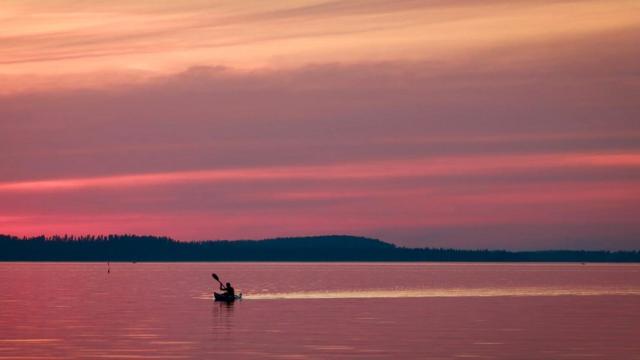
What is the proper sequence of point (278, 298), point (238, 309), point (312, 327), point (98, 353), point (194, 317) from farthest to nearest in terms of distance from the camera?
point (278, 298) → point (238, 309) → point (194, 317) → point (312, 327) → point (98, 353)

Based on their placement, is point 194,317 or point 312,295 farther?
point 312,295

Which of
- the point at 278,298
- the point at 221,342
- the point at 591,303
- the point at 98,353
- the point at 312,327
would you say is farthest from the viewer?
the point at 278,298

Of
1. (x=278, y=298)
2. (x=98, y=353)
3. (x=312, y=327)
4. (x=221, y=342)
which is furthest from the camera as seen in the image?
(x=278, y=298)

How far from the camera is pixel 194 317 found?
8331 centimetres

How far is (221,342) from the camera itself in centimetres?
6297

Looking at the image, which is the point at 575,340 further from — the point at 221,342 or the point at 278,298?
the point at 278,298

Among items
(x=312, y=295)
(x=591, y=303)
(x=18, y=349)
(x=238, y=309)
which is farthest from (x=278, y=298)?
(x=18, y=349)

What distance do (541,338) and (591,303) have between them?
38615mm

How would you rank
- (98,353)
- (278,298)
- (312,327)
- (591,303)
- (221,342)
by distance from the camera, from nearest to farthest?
(98,353) → (221,342) → (312,327) → (591,303) → (278,298)

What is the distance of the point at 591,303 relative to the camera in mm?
102312

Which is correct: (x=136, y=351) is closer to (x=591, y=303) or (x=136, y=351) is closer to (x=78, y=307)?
(x=78, y=307)

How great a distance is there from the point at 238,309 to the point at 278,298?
1934 centimetres

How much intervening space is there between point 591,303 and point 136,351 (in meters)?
53.6

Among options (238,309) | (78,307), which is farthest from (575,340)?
(78,307)
